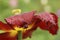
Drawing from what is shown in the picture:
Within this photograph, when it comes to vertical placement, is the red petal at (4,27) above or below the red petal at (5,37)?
above

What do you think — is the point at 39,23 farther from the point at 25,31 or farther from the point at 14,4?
the point at 14,4

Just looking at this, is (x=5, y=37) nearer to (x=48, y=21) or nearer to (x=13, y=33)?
(x=13, y=33)

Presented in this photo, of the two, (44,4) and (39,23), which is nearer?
(39,23)

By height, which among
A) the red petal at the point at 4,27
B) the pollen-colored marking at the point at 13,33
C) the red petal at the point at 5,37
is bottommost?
the red petal at the point at 5,37

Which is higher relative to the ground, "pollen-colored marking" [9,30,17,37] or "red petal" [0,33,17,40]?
"pollen-colored marking" [9,30,17,37]

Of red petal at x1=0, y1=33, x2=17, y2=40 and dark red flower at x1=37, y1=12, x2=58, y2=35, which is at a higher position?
dark red flower at x1=37, y1=12, x2=58, y2=35

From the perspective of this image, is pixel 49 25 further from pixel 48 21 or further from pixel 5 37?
pixel 5 37

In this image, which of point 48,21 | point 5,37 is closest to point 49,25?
point 48,21

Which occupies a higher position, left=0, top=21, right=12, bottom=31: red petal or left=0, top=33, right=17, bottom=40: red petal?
left=0, top=21, right=12, bottom=31: red petal

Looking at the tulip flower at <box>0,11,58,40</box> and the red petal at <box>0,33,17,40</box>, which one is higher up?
the tulip flower at <box>0,11,58,40</box>

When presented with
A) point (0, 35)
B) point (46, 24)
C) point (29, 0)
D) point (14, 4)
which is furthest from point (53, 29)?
point (29, 0)

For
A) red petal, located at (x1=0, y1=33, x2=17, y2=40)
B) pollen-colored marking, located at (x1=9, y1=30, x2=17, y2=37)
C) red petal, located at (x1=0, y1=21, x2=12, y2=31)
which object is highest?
red petal, located at (x1=0, y1=21, x2=12, y2=31)
